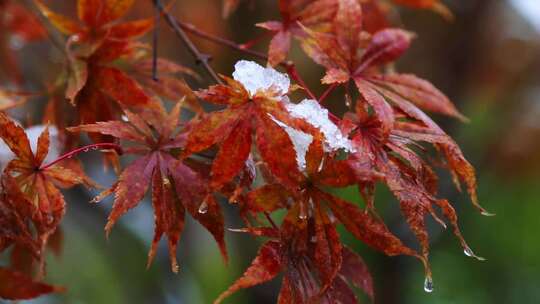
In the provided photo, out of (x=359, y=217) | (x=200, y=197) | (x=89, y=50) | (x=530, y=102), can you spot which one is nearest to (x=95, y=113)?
(x=89, y=50)

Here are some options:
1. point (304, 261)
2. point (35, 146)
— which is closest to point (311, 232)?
point (304, 261)

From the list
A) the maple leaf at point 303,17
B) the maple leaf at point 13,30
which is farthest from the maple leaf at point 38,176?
the maple leaf at point 13,30

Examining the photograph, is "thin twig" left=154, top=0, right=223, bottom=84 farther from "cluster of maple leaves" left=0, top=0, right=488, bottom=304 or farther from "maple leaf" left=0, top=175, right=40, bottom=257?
"maple leaf" left=0, top=175, right=40, bottom=257

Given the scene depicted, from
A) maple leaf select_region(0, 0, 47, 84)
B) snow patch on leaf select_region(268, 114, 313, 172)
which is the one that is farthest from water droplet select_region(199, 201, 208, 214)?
maple leaf select_region(0, 0, 47, 84)

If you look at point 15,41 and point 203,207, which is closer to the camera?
point 203,207

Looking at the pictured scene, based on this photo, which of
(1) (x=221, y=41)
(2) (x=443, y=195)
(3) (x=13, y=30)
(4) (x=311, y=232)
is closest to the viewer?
(4) (x=311, y=232)

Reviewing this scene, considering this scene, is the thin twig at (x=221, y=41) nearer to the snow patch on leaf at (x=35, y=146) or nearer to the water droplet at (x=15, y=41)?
the snow patch on leaf at (x=35, y=146)

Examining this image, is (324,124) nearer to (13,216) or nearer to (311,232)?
(311,232)
